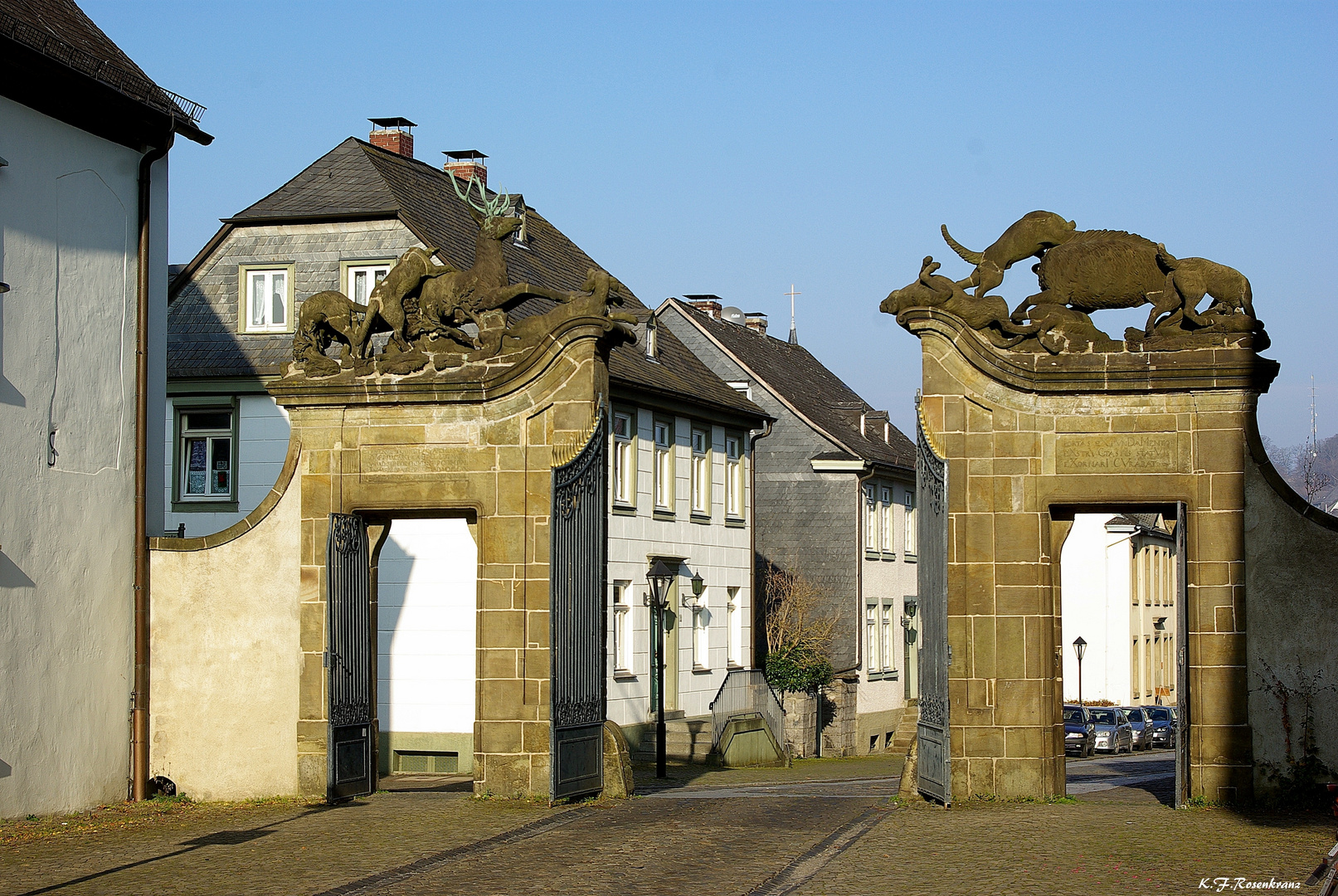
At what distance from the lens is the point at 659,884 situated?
10547 millimetres

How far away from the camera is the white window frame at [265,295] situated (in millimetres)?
25533

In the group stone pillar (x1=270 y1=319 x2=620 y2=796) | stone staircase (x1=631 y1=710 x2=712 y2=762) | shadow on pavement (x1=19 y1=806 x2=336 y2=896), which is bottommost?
stone staircase (x1=631 y1=710 x2=712 y2=762)

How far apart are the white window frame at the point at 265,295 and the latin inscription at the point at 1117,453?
15.2m

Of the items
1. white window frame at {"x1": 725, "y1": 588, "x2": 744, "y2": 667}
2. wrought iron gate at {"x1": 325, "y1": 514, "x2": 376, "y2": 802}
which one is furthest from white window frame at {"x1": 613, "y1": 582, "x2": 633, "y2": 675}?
wrought iron gate at {"x1": 325, "y1": 514, "x2": 376, "y2": 802}

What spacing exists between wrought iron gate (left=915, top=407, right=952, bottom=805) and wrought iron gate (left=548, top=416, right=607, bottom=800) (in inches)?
117

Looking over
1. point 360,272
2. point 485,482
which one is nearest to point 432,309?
point 485,482

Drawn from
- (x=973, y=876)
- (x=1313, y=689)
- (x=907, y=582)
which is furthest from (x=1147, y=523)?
(x=973, y=876)

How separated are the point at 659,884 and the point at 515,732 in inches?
163

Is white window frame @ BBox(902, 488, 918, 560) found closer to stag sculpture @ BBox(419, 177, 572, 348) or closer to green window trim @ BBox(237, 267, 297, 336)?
green window trim @ BBox(237, 267, 297, 336)

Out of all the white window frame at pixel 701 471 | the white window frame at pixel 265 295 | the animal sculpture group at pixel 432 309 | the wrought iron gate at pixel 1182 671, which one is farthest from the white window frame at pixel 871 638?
the animal sculpture group at pixel 432 309

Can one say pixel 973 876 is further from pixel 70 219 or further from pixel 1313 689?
pixel 70 219

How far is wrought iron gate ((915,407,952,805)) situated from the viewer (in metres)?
13.9

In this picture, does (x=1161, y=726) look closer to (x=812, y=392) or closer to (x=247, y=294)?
(x=812, y=392)

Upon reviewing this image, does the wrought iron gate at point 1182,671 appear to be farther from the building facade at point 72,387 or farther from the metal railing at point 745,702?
the metal railing at point 745,702
